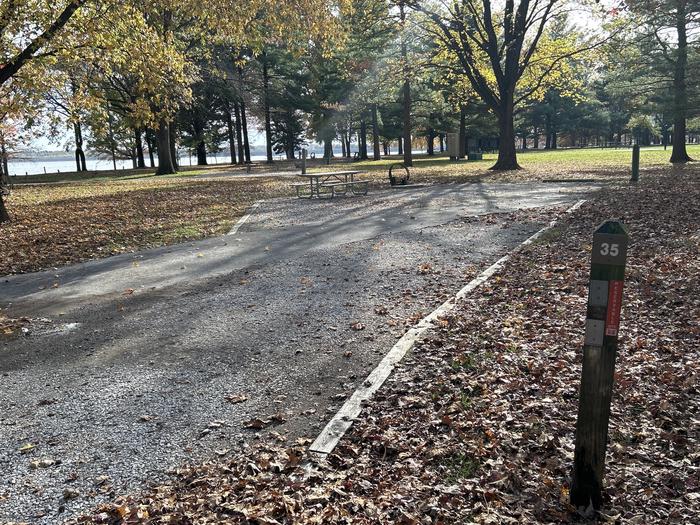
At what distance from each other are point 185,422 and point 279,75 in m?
46.2

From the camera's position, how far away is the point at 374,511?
280 centimetres

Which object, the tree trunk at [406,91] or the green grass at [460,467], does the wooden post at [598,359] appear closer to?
the green grass at [460,467]

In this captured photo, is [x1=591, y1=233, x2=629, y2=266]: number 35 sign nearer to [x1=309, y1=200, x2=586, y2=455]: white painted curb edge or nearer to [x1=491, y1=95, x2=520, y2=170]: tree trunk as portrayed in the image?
[x1=309, y1=200, x2=586, y2=455]: white painted curb edge

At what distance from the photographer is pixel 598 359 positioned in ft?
8.64

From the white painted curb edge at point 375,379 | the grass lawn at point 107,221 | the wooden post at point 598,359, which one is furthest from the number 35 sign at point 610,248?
the grass lawn at point 107,221

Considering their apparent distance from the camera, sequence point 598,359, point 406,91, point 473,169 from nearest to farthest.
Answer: point 598,359 < point 473,169 < point 406,91

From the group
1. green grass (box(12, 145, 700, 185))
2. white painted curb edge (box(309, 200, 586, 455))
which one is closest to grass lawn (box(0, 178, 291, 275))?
white painted curb edge (box(309, 200, 586, 455))

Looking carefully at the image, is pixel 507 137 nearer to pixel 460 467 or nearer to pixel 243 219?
pixel 243 219

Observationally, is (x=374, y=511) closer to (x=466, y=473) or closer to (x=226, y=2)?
(x=466, y=473)

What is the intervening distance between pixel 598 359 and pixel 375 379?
1.97m

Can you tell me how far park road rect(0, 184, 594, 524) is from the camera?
343cm

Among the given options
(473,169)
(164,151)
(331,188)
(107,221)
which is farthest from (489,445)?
(164,151)

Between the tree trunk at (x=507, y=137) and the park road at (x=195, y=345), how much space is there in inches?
606

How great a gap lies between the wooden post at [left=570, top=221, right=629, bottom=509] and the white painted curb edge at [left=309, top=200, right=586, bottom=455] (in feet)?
4.67
